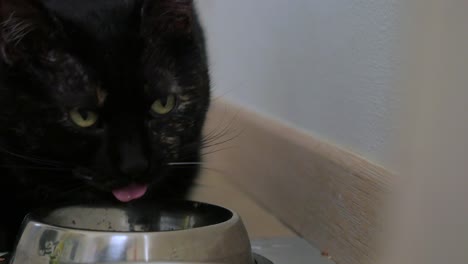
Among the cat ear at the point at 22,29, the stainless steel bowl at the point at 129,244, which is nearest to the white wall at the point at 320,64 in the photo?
the stainless steel bowl at the point at 129,244

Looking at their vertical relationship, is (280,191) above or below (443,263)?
below

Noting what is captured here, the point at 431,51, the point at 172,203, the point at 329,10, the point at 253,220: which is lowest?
the point at 253,220

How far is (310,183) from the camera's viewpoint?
122 cm

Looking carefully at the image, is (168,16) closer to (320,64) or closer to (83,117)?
(83,117)

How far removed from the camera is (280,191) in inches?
55.9

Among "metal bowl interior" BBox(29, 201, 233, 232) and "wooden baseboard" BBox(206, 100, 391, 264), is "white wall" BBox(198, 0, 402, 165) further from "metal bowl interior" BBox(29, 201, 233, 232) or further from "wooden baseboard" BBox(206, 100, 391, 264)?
"metal bowl interior" BBox(29, 201, 233, 232)

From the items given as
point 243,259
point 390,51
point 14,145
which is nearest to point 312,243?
point 243,259

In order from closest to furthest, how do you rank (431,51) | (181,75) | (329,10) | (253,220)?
(431,51) → (181,75) → (329,10) → (253,220)

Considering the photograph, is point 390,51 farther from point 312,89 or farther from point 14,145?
point 14,145

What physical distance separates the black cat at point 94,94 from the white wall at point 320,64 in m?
0.27

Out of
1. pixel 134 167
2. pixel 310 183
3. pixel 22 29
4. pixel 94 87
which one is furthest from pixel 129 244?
pixel 310 183

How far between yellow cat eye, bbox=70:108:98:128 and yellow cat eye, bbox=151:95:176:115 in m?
0.09

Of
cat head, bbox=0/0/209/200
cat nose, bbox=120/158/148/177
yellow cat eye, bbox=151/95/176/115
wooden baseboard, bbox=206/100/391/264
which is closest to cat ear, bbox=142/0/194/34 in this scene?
cat head, bbox=0/0/209/200

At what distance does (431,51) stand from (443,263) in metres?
0.12
